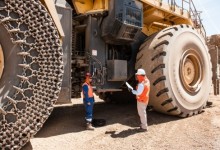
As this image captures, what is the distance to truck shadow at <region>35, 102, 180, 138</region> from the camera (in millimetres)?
4967

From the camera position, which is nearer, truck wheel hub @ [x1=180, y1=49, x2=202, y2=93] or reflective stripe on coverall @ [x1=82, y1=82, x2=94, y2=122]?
reflective stripe on coverall @ [x1=82, y1=82, x2=94, y2=122]

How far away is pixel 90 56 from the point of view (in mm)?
5254

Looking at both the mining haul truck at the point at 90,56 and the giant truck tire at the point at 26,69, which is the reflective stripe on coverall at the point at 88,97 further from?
the giant truck tire at the point at 26,69

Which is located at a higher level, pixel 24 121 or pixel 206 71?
pixel 206 71

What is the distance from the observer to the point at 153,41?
598 cm

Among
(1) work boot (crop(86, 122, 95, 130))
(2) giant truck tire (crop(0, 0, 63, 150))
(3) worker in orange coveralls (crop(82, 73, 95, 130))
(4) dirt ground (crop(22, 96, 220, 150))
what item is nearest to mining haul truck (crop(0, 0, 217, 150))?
(2) giant truck tire (crop(0, 0, 63, 150))

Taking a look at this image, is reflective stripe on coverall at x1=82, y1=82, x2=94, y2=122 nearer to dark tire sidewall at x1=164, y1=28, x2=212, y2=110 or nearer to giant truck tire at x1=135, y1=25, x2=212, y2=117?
giant truck tire at x1=135, y1=25, x2=212, y2=117

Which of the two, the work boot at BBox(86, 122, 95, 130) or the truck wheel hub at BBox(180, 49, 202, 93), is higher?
the truck wheel hub at BBox(180, 49, 202, 93)

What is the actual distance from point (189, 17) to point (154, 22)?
117 centimetres

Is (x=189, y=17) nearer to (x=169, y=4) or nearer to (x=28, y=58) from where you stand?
(x=169, y=4)

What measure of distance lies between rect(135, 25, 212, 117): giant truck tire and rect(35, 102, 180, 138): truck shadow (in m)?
0.34

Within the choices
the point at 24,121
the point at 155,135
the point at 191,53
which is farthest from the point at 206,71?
the point at 24,121

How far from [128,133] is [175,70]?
170 cm

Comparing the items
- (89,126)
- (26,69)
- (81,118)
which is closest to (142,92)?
(89,126)
